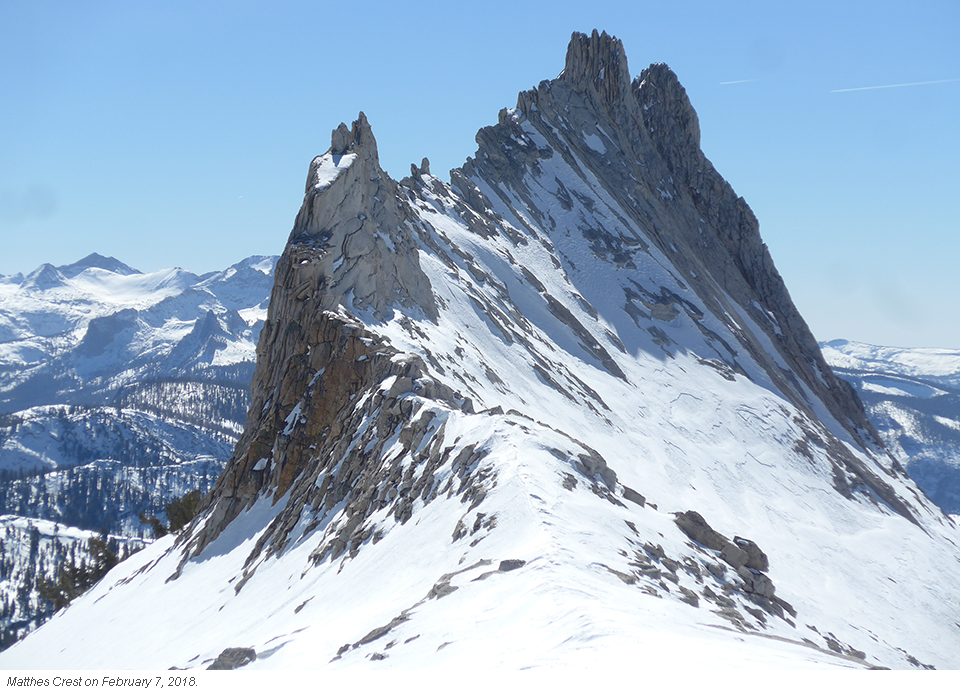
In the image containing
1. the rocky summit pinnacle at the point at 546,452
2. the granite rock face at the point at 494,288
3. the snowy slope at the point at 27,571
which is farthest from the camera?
Answer: the snowy slope at the point at 27,571

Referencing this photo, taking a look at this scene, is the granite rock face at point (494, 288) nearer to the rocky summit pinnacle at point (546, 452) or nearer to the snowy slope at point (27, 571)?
the rocky summit pinnacle at point (546, 452)

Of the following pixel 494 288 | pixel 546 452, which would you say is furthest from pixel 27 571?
pixel 546 452

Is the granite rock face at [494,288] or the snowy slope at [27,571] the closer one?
the granite rock face at [494,288]

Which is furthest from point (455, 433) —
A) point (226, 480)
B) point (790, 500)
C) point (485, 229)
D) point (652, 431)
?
point (485, 229)

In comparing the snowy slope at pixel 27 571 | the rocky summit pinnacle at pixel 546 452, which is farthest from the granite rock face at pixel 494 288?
the snowy slope at pixel 27 571

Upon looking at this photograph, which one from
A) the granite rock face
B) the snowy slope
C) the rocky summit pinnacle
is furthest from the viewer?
the snowy slope

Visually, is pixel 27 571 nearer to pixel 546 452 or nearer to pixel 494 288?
pixel 494 288

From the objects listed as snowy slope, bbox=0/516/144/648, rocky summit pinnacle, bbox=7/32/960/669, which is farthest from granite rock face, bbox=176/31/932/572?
snowy slope, bbox=0/516/144/648

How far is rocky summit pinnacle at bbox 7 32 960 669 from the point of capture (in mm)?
18766

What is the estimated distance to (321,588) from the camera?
80.7 ft

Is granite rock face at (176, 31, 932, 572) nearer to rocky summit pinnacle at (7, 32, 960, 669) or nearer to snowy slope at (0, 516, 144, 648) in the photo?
rocky summit pinnacle at (7, 32, 960, 669)

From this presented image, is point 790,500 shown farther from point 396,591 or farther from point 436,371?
point 396,591

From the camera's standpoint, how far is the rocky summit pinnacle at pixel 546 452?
61.6 feet

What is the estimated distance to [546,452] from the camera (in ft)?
86.6
